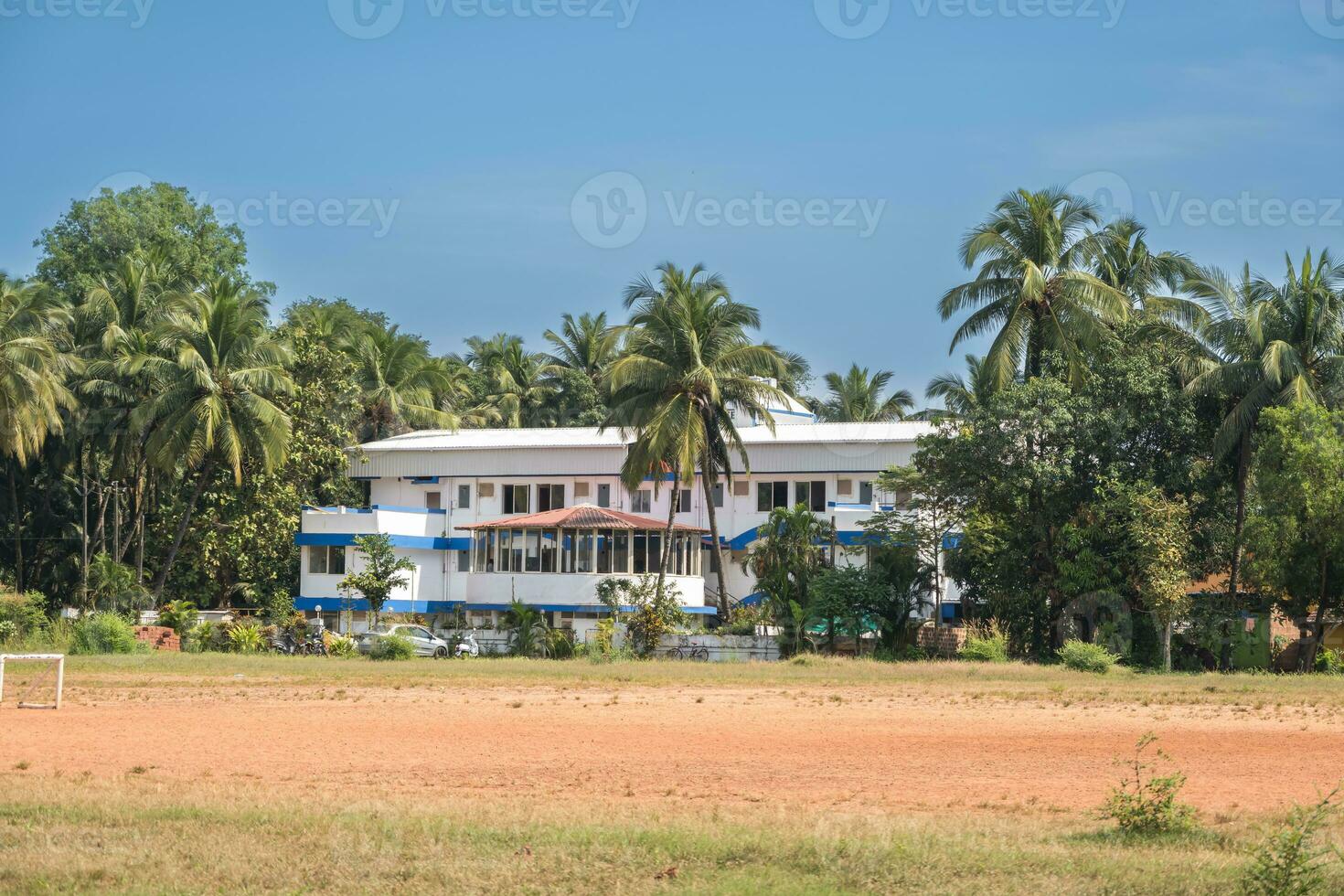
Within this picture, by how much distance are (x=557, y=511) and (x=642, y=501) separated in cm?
716

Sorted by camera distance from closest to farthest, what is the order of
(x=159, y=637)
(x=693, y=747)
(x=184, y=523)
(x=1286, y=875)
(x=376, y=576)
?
(x=1286, y=875)
(x=693, y=747)
(x=159, y=637)
(x=376, y=576)
(x=184, y=523)

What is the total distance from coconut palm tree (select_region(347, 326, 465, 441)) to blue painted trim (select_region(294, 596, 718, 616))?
29.6 ft

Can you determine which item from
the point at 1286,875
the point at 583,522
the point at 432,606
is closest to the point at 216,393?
the point at 432,606

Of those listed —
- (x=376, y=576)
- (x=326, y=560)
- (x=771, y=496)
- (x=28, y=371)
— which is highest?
(x=28, y=371)

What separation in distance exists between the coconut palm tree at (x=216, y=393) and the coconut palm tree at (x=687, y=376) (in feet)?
37.4

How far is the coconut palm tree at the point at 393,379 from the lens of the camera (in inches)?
2415

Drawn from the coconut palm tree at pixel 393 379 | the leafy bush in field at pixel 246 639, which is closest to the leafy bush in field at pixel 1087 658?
the leafy bush in field at pixel 246 639

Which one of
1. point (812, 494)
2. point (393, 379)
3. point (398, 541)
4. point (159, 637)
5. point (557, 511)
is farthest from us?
point (393, 379)

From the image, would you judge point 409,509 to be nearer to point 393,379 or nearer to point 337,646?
point 393,379

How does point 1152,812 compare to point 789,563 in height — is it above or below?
below

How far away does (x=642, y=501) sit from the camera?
56.9m

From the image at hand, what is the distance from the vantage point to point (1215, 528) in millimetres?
39969

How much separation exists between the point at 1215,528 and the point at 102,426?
3610 centimetres

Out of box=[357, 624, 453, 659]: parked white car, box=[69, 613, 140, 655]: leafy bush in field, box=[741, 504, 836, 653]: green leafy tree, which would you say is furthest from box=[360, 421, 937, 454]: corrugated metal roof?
box=[69, 613, 140, 655]: leafy bush in field
